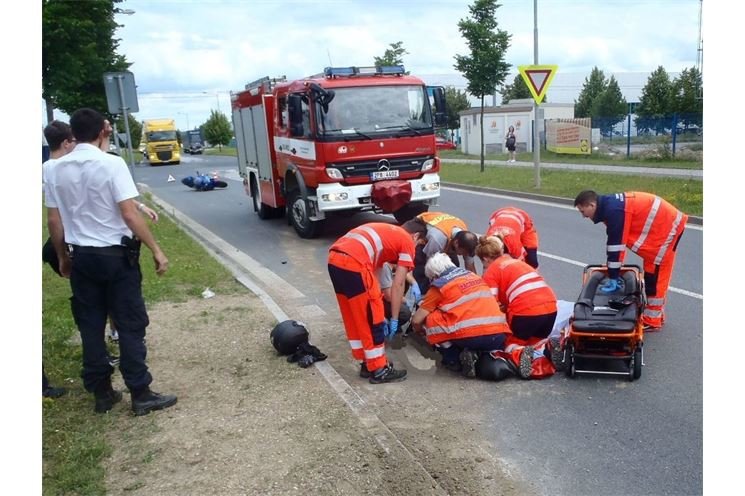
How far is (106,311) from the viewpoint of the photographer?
4.33m

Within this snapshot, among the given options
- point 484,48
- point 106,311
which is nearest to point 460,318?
point 106,311

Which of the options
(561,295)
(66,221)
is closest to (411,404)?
(66,221)

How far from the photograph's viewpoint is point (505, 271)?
532 cm

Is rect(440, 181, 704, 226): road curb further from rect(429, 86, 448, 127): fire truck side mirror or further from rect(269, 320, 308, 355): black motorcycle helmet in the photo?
rect(269, 320, 308, 355): black motorcycle helmet

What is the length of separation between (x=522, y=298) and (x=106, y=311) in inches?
123

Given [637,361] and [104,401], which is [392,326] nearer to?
[637,361]

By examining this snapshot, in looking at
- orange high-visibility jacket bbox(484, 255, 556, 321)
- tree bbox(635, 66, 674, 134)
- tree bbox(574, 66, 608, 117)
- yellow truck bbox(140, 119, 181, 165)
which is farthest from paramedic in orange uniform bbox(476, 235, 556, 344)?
tree bbox(574, 66, 608, 117)

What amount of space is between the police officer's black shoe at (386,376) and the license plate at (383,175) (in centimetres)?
590

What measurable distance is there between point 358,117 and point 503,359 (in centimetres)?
633

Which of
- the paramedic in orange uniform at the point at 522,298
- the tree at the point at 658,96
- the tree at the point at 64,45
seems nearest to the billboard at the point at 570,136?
the tree at the point at 658,96

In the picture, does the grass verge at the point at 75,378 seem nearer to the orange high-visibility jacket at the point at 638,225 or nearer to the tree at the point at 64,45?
the orange high-visibility jacket at the point at 638,225

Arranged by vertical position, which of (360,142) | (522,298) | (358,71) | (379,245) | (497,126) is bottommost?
(522,298)

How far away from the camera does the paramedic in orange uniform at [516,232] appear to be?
631 cm

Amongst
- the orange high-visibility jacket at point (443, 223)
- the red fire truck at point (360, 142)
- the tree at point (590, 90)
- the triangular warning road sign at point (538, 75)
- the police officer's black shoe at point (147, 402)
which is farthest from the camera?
the tree at point (590, 90)
